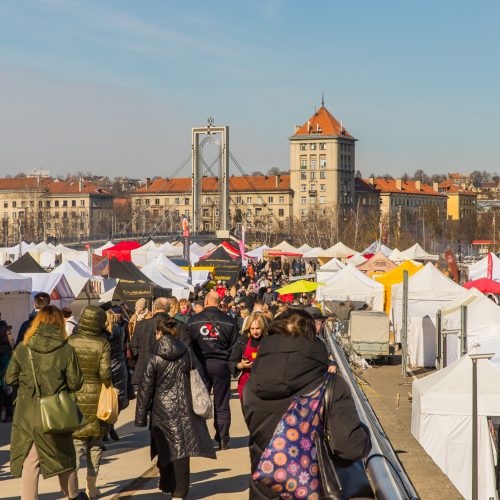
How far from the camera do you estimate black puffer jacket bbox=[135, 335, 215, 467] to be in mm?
8031

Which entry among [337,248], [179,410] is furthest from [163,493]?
[337,248]

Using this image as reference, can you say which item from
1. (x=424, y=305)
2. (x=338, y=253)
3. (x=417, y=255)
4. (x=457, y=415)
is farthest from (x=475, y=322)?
(x=338, y=253)

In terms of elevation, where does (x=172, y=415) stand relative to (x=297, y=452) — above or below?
below

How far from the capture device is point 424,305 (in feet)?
87.6

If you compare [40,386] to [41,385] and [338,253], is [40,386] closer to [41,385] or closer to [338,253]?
[41,385]

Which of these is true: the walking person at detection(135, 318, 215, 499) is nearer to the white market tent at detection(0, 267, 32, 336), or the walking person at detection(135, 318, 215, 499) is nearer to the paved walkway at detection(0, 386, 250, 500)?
the paved walkway at detection(0, 386, 250, 500)

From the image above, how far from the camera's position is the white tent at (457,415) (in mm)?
14977

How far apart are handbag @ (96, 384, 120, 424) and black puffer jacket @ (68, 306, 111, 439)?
4cm

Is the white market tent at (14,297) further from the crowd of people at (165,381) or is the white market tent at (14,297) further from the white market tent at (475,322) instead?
the white market tent at (475,322)

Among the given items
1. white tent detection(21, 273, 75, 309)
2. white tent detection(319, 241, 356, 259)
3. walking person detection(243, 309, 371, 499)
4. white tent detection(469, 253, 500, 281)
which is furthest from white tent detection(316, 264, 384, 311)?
walking person detection(243, 309, 371, 499)

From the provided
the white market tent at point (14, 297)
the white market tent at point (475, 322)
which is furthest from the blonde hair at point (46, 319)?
the white market tent at point (475, 322)

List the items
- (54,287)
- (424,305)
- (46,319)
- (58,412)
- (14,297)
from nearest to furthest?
(58,412) → (46,319) → (14,297) → (54,287) → (424,305)

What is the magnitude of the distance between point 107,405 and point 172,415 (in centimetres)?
47

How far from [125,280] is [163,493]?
58.2ft
